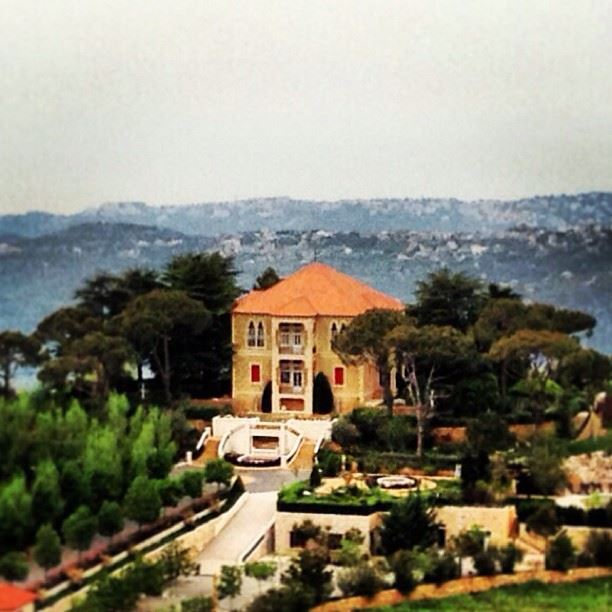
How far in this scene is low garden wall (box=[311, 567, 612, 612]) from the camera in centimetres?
780

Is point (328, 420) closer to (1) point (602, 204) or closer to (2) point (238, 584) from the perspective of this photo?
(2) point (238, 584)

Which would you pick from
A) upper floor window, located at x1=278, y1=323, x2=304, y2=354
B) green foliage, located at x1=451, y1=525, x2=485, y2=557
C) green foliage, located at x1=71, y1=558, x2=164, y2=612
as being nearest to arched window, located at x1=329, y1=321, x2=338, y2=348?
upper floor window, located at x1=278, y1=323, x2=304, y2=354

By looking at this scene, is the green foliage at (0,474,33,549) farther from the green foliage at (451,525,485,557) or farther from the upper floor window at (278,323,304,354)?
the green foliage at (451,525,485,557)

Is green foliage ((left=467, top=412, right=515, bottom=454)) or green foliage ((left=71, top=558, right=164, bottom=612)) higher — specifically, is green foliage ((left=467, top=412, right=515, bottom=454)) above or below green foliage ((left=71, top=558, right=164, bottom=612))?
above

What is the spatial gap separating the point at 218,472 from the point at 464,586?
5.17ft

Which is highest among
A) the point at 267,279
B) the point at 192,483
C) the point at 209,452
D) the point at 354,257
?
the point at 354,257

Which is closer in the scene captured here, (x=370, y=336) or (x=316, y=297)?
(x=370, y=336)

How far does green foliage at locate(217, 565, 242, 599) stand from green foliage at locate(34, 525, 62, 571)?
2.84 feet

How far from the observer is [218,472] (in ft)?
28.0

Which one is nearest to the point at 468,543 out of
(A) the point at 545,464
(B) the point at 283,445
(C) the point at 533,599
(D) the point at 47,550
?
(C) the point at 533,599

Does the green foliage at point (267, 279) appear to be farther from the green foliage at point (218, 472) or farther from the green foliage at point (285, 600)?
the green foliage at point (285, 600)

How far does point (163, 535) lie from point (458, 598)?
165cm

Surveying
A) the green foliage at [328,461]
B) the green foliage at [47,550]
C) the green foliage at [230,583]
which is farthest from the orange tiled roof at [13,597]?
the green foliage at [328,461]

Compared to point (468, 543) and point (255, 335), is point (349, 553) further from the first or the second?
point (255, 335)
